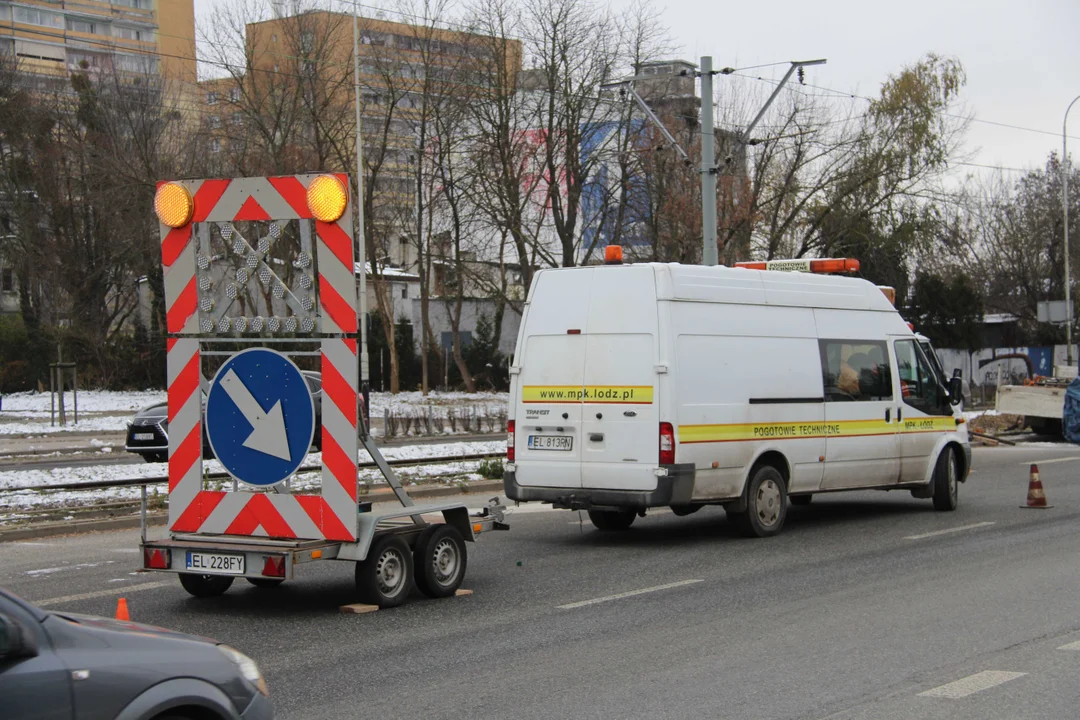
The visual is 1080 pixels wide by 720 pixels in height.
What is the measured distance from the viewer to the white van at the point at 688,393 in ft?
39.7

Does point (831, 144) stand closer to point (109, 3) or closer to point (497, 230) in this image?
point (497, 230)

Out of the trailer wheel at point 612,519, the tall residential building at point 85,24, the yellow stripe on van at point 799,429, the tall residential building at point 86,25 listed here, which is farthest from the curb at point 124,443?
the tall residential building at point 85,24

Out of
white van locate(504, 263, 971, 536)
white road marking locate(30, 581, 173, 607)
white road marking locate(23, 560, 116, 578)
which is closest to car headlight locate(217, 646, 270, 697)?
white road marking locate(30, 581, 173, 607)

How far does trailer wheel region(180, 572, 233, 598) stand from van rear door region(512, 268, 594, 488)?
3.78 metres

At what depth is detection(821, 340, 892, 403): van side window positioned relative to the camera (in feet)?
45.5

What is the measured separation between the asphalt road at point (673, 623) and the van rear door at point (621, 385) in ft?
2.81

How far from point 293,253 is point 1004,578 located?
6.34m

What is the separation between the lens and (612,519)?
14.0 meters

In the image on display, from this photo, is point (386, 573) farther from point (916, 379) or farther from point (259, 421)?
point (916, 379)

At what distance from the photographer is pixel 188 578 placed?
31.7 feet

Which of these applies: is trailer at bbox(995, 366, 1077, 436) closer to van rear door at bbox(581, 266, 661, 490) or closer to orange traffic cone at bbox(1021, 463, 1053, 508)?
orange traffic cone at bbox(1021, 463, 1053, 508)

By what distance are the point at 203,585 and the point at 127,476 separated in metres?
10.8

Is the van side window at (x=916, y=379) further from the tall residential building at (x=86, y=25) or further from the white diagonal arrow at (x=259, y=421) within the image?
the tall residential building at (x=86, y=25)

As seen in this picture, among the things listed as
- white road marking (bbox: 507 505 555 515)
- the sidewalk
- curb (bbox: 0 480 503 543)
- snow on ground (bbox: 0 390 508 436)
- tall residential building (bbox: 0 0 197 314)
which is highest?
tall residential building (bbox: 0 0 197 314)
